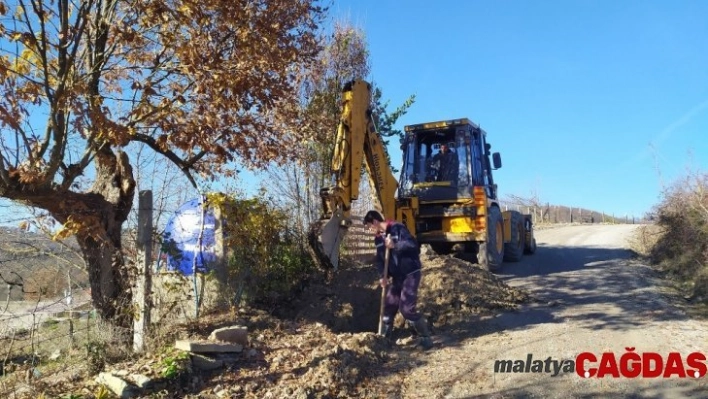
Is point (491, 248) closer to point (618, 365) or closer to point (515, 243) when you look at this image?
point (515, 243)

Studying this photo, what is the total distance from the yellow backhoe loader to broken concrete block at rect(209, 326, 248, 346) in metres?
3.26

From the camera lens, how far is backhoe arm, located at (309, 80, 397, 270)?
8016mm

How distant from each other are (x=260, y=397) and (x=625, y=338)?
450 cm

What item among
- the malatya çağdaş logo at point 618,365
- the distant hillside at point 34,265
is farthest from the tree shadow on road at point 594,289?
the distant hillside at point 34,265

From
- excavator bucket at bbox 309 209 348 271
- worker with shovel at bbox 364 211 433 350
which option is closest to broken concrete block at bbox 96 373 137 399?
worker with shovel at bbox 364 211 433 350

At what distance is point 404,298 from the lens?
6840 mm

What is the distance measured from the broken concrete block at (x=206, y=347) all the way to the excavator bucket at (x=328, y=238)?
8.24 feet

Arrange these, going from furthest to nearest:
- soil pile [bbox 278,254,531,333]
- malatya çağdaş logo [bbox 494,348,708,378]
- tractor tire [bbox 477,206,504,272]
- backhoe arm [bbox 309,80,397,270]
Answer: tractor tire [bbox 477,206,504,272] → backhoe arm [bbox 309,80,397,270] → soil pile [bbox 278,254,531,333] → malatya çağdaş logo [bbox 494,348,708,378]

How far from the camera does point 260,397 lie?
4980 millimetres

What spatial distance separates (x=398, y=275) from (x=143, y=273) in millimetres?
3070

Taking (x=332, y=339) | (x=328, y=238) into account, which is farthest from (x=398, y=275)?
(x=328, y=238)

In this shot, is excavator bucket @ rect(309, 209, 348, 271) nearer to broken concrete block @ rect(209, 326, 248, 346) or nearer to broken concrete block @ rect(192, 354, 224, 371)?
broken concrete block @ rect(209, 326, 248, 346)

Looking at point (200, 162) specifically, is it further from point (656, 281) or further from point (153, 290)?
point (656, 281)

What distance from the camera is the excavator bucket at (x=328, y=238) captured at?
7.87 m
